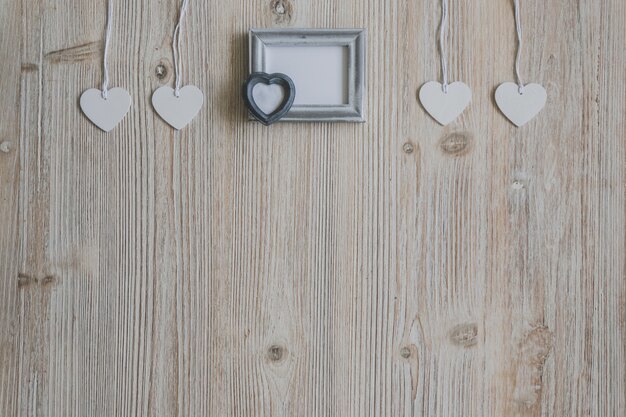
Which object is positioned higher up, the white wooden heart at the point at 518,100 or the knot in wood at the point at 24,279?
the white wooden heart at the point at 518,100

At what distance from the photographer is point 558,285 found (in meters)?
0.83

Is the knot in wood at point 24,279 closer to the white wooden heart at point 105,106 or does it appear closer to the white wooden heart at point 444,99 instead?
the white wooden heart at point 105,106

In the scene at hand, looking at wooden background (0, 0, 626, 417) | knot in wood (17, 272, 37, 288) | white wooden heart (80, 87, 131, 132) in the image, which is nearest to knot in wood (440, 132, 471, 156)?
wooden background (0, 0, 626, 417)

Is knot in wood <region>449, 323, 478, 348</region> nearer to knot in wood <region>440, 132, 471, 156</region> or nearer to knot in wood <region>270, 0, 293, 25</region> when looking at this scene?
knot in wood <region>440, 132, 471, 156</region>

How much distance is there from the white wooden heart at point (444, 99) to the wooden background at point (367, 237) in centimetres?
2

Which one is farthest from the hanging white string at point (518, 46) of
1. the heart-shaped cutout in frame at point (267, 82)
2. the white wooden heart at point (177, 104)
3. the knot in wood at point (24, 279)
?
the knot in wood at point (24, 279)

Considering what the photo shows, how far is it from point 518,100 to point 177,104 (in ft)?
1.75

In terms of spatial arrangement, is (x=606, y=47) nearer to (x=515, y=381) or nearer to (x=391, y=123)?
(x=391, y=123)

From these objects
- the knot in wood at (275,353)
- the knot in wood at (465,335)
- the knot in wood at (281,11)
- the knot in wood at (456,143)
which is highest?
the knot in wood at (281,11)

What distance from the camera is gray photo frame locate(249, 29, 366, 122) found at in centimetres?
80

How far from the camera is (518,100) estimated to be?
0.82 meters

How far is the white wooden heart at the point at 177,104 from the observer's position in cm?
83

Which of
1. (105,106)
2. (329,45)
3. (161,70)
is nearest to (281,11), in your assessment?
(329,45)

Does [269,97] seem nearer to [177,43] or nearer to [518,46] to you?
[177,43]
